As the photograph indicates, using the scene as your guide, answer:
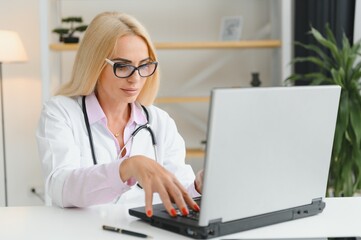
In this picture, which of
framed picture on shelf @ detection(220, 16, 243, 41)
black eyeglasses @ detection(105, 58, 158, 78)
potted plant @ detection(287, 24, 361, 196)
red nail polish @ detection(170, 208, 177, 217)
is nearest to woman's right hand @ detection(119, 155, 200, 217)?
red nail polish @ detection(170, 208, 177, 217)

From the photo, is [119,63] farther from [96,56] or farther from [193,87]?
[193,87]

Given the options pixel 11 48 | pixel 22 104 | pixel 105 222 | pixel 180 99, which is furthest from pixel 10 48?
pixel 105 222

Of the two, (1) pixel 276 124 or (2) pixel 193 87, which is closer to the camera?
(1) pixel 276 124

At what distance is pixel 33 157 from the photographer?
4266 mm

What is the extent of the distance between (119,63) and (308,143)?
735 millimetres

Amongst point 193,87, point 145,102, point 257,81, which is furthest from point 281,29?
point 145,102

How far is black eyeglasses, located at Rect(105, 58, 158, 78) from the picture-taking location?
1.96 meters

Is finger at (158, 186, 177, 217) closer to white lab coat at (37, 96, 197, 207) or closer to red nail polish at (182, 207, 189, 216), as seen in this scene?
red nail polish at (182, 207, 189, 216)

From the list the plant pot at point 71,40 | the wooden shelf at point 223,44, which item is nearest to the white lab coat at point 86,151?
the wooden shelf at point 223,44

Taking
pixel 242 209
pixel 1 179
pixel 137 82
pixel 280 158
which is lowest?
pixel 1 179

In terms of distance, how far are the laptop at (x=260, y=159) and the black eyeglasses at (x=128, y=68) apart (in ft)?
1.85

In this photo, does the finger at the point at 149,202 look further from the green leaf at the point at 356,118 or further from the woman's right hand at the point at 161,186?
the green leaf at the point at 356,118

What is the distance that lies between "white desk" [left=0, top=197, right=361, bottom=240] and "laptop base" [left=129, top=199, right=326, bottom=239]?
13 mm

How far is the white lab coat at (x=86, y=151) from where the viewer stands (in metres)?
1.65
